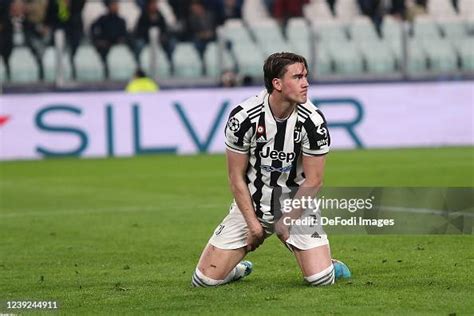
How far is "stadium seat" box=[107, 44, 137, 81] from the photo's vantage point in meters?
24.0

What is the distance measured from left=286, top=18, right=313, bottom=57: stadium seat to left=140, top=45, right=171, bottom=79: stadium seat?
7.90ft

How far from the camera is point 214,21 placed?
2455 centimetres

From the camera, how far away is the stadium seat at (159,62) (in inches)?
941

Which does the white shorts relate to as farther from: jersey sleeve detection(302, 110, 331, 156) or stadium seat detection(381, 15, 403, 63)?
stadium seat detection(381, 15, 403, 63)

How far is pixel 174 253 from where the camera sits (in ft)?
37.0

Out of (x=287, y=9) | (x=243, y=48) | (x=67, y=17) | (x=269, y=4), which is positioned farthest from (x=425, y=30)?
(x=67, y=17)

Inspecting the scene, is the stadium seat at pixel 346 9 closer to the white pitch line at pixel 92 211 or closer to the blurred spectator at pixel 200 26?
the blurred spectator at pixel 200 26

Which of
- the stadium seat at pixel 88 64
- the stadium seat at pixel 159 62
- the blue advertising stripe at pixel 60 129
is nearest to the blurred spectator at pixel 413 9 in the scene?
the stadium seat at pixel 159 62

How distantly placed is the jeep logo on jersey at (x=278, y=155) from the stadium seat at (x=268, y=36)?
15.5 meters

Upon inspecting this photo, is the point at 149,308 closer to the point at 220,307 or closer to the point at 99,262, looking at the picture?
the point at 220,307

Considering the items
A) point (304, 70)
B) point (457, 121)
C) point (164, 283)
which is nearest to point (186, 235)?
point (164, 283)

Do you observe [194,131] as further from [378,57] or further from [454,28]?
[454,28]

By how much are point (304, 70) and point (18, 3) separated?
1534cm

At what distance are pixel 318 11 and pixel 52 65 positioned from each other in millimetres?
5852
